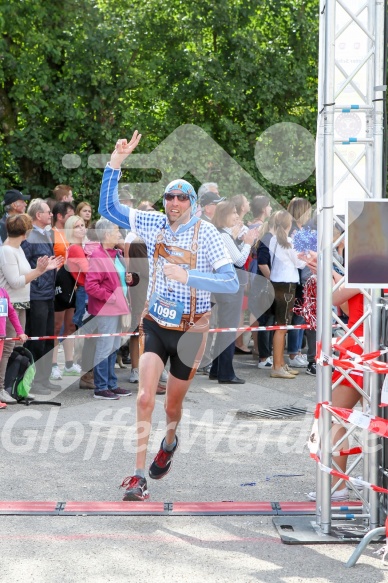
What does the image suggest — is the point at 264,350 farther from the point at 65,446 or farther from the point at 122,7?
the point at 122,7

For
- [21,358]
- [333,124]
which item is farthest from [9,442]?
[333,124]

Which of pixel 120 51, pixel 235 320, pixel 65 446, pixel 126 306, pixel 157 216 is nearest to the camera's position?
pixel 157 216

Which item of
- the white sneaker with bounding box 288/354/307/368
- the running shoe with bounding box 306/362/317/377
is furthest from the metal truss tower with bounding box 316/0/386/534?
the white sneaker with bounding box 288/354/307/368

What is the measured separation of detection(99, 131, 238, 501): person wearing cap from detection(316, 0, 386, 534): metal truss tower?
1.00 m

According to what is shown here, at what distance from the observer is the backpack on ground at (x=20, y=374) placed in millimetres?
9406

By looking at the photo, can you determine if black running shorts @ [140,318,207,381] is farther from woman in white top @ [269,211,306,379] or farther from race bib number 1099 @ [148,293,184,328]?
woman in white top @ [269,211,306,379]

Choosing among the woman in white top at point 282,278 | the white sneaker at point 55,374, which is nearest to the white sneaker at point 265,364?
the woman in white top at point 282,278

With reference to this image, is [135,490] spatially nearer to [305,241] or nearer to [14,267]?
[305,241]

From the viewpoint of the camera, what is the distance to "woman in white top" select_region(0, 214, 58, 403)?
9383mm

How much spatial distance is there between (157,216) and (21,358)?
3.52 meters

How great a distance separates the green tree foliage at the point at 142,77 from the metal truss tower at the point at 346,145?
12183mm

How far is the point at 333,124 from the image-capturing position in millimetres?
5348

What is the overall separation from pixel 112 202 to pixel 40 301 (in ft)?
12.7

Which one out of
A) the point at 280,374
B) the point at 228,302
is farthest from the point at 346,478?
the point at 280,374
